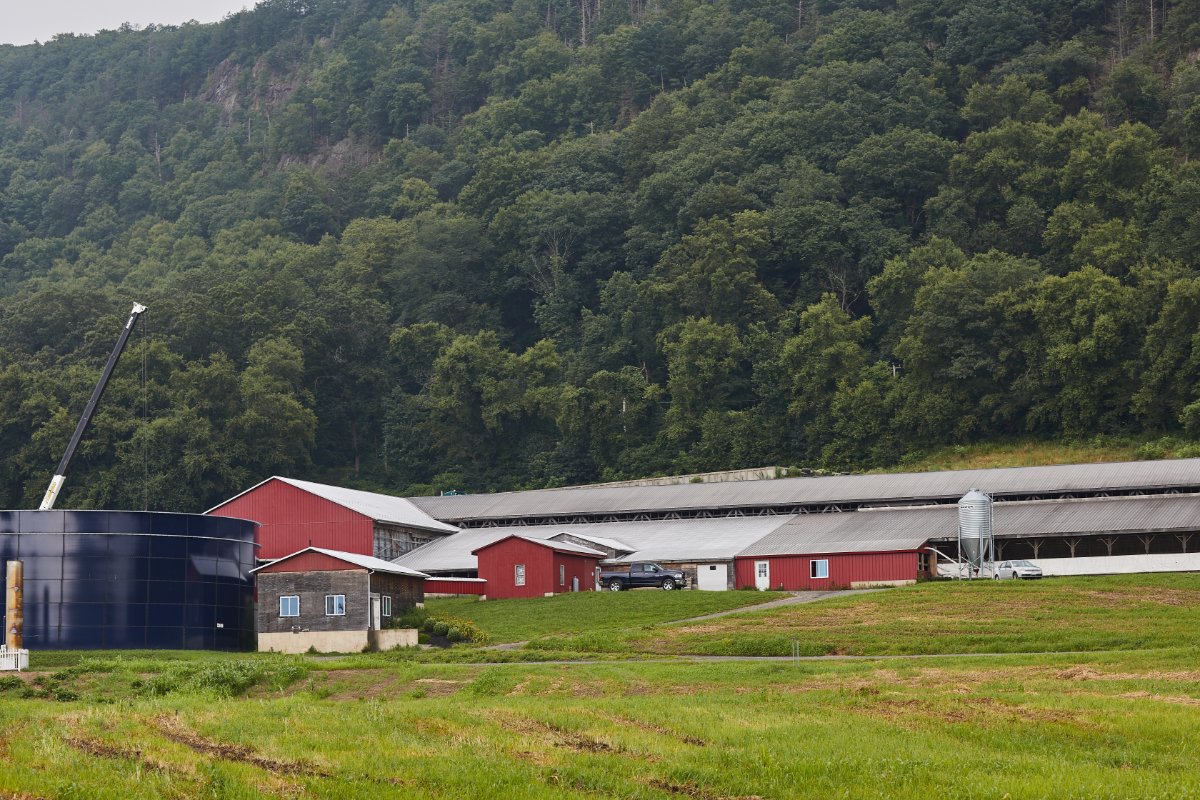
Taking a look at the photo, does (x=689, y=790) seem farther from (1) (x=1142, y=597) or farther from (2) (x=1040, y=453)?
(2) (x=1040, y=453)

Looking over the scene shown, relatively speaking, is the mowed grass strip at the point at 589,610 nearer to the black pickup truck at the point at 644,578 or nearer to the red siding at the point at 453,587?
the red siding at the point at 453,587

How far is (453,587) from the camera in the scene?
73875 mm

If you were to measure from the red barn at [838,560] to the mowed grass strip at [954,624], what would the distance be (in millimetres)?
7598

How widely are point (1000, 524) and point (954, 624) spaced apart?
22763 mm

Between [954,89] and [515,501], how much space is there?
2607 inches

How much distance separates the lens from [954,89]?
137750 mm

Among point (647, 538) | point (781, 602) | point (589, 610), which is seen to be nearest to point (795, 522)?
point (647, 538)

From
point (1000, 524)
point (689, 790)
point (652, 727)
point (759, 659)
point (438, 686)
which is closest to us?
point (689, 790)

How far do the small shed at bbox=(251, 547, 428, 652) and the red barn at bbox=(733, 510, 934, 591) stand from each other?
1939 cm

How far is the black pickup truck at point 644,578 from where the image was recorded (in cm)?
7206

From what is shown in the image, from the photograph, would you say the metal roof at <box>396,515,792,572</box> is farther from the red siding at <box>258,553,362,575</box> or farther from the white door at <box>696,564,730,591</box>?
the red siding at <box>258,553,362,575</box>

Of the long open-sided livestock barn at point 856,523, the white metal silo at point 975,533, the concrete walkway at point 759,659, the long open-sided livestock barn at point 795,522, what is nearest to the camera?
the concrete walkway at point 759,659

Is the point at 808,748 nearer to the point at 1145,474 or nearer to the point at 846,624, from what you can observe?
A: the point at 846,624

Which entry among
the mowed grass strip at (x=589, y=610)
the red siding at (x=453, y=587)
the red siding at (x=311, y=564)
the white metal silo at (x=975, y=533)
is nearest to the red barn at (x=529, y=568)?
the red siding at (x=453, y=587)
